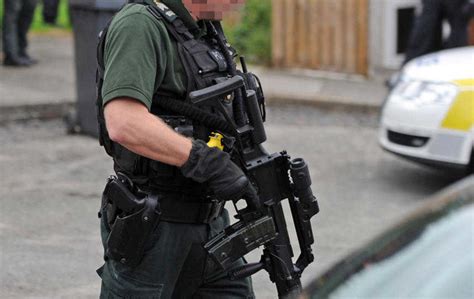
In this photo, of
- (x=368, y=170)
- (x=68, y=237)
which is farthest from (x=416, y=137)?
(x=68, y=237)

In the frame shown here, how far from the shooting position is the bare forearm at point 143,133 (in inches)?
149

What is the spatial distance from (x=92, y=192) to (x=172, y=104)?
4284 millimetres

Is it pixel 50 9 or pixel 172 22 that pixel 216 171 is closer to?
pixel 172 22

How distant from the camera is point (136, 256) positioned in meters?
3.96

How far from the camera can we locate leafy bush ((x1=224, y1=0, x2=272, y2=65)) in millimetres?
13008

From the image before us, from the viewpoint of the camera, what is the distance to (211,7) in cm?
393

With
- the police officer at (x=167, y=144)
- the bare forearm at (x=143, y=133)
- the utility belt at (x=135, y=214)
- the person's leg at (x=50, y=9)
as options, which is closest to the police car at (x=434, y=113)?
the police officer at (x=167, y=144)

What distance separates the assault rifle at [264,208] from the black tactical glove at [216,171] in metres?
0.13

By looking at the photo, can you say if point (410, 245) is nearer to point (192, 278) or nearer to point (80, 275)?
point (192, 278)

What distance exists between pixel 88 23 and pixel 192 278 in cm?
585

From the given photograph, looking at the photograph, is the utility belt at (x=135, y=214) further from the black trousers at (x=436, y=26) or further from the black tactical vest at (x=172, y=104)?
the black trousers at (x=436, y=26)

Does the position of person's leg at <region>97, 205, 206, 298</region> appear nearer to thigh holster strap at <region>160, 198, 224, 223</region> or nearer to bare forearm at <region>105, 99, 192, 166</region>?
thigh holster strap at <region>160, 198, 224, 223</region>

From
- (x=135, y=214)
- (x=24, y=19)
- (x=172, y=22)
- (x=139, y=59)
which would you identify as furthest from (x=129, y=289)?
(x=24, y=19)

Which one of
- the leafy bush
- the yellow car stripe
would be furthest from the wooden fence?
the yellow car stripe
